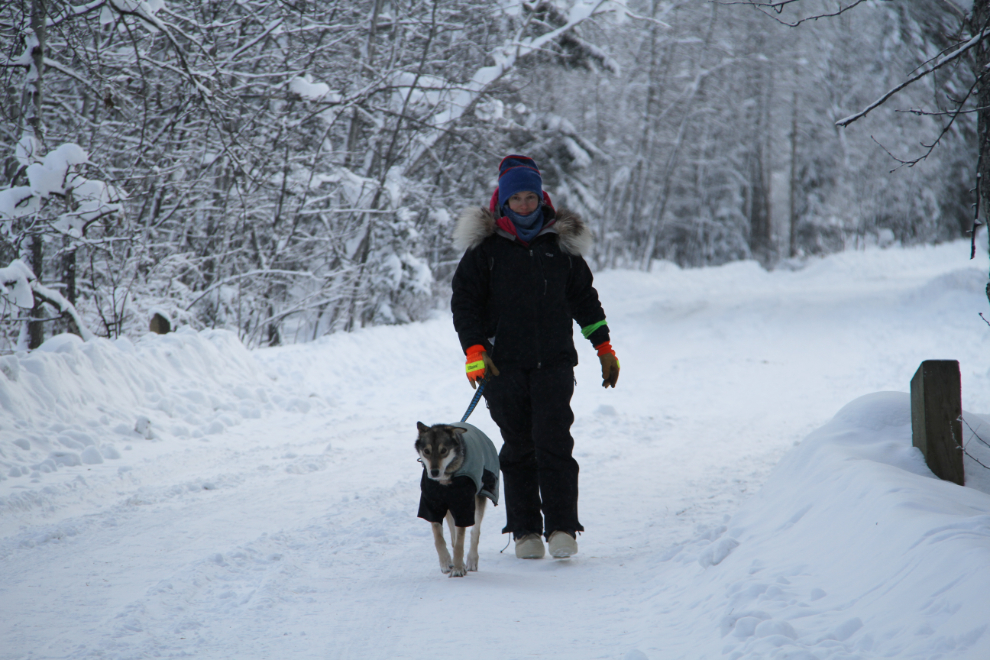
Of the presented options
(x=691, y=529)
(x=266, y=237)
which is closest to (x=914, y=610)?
(x=691, y=529)

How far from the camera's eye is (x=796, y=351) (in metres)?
13.4

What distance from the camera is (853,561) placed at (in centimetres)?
270

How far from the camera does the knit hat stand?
4141mm

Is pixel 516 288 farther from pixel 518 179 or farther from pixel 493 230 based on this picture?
pixel 518 179

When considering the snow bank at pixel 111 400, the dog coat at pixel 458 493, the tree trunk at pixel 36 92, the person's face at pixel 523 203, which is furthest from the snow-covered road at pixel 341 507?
the person's face at pixel 523 203

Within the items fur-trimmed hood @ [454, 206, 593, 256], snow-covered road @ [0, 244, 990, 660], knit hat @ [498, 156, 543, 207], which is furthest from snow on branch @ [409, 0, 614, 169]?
fur-trimmed hood @ [454, 206, 593, 256]

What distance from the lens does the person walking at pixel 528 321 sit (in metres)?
4.13

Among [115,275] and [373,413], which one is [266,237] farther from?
[373,413]

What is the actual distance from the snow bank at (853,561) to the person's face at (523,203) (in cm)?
214

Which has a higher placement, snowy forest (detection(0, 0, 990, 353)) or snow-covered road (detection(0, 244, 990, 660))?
snowy forest (detection(0, 0, 990, 353))

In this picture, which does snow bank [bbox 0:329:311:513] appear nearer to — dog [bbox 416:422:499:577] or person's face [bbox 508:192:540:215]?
dog [bbox 416:422:499:577]

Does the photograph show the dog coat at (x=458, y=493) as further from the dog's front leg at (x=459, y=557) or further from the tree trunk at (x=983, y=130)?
the tree trunk at (x=983, y=130)

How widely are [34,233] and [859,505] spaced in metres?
8.02

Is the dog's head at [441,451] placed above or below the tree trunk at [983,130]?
below
